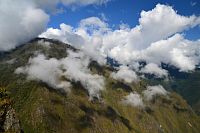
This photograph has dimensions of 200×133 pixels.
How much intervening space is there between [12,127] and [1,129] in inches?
261

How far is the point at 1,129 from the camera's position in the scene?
71.0 meters

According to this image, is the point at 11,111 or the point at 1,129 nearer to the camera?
the point at 1,129

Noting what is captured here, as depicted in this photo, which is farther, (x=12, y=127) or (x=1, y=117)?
(x=12, y=127)

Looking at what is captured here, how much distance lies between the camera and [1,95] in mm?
68750

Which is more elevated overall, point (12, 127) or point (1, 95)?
point (1, 95)

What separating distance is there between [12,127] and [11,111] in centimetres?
424

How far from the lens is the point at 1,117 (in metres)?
71.0

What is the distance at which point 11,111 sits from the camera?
80.2m

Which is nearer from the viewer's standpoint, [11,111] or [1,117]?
[1,117]

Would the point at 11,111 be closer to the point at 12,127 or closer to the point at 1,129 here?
the point at 12,127

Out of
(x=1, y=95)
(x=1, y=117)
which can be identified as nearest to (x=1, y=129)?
(x=1, y=117)

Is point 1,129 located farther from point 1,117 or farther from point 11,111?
point 11,111

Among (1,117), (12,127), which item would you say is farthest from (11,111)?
(1,117)

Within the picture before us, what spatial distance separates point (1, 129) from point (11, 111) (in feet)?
31.2
